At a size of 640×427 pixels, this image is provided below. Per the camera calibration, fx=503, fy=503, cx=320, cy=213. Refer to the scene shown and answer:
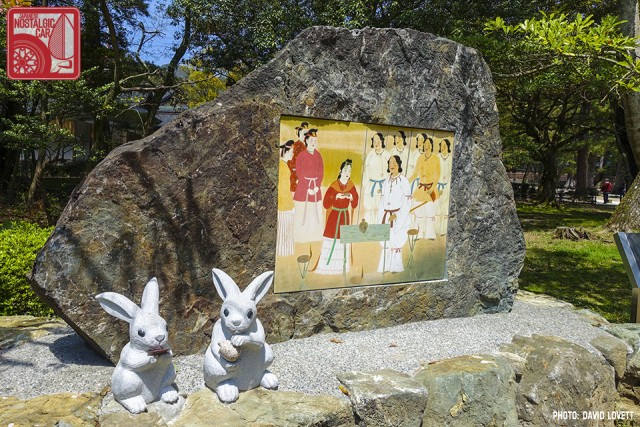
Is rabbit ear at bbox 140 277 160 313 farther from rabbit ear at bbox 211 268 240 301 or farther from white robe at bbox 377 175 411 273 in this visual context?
white robe at bbox 377 175 411 273

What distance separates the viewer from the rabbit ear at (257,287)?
3211 millimetres

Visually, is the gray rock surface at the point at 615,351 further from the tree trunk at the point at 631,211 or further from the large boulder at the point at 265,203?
the tree trunk at the point at 631,211

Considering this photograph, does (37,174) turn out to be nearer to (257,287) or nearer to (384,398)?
(257,287)

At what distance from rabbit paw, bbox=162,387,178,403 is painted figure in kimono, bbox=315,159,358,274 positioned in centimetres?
181

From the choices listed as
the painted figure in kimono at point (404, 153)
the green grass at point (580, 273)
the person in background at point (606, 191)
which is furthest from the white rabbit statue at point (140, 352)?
the person in background at point (606, 191)

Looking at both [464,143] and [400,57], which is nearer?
[400,57]

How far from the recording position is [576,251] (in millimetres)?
10812

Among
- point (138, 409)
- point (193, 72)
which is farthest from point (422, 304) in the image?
point (193, 72)

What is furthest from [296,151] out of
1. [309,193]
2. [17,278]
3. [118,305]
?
[17,278]

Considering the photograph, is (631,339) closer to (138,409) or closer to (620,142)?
(138,409)

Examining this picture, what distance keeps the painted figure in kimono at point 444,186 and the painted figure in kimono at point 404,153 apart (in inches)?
13.2

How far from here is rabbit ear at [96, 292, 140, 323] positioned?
3018 mm

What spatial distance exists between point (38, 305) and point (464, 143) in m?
4.81

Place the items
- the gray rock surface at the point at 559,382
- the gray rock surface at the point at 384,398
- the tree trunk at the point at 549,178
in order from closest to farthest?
the gray rock surface at the point at 384,398 → the gray rock surface at the point at 559,382 → the tree trunk at the point at 549,178
